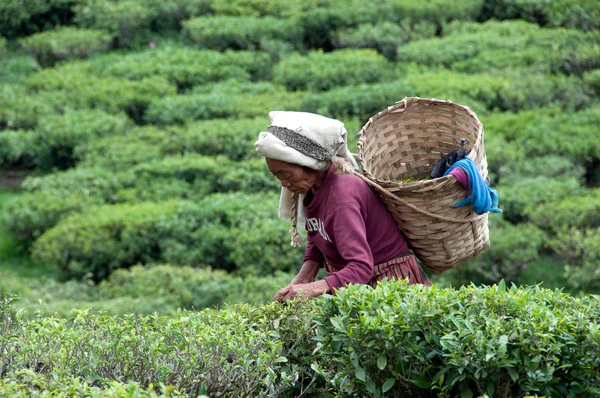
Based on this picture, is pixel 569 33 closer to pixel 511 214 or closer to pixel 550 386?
pixel 511 214

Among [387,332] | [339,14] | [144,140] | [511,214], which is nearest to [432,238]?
[387,332]

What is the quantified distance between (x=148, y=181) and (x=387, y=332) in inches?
274

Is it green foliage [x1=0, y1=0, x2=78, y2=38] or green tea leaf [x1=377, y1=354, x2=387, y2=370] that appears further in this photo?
green foliage [x1=0, y1=0, x2=78, y2=38]

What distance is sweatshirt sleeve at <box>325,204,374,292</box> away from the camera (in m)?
4.02

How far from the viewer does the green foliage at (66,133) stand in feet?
36.7

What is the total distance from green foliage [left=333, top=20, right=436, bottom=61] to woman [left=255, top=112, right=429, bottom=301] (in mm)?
9643

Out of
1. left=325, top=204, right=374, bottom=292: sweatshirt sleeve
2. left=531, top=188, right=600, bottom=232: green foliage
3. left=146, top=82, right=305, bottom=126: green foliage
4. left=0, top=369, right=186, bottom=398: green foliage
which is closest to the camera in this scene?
left=0, top=369, right=186, bottom=398: green foliage

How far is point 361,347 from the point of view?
3.66m

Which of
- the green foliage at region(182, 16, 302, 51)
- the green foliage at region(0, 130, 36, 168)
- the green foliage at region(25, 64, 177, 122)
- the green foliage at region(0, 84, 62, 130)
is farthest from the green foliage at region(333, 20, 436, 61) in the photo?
the green foliage at region(0, 130, 36, 168)

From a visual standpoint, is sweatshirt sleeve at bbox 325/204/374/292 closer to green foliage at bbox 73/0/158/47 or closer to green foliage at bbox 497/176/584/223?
green foliage at bbox 497/176/584/223

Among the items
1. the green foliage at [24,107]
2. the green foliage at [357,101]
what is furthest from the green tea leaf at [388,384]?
the green foliage at [24,107]

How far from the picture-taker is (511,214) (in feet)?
30.3

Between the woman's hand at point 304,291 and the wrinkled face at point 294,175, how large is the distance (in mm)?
408

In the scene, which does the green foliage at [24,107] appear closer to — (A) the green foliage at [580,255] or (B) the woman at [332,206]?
(A) the green foliage at [580,255]
